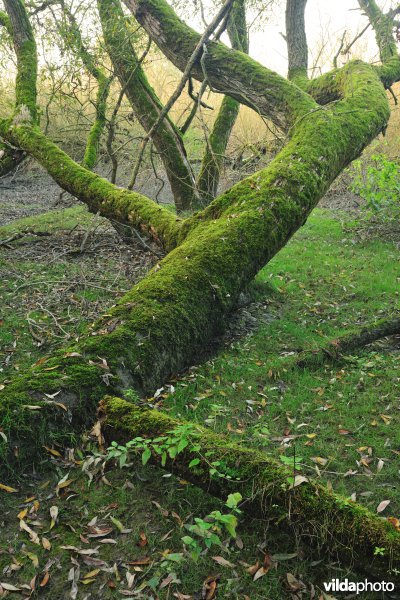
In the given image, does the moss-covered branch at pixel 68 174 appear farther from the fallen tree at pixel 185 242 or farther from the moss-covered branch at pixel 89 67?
the moss-covered branch at pixel 89 67

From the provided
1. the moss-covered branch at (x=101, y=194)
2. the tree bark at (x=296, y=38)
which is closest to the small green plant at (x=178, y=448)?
the moss-covered branch at (x=101, y=194)

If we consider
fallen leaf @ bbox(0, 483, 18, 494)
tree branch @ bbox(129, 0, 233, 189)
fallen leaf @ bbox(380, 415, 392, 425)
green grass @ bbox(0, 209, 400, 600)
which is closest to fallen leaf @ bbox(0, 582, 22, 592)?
green grass @ bbox(0, 209, 400, 600)

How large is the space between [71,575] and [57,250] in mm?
6580

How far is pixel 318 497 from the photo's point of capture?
2.69m

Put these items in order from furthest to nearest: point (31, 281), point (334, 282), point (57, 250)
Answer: point (57, 250) < point (334, 282) < point (31, 281)

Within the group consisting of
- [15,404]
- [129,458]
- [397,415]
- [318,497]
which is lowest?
[397,415]

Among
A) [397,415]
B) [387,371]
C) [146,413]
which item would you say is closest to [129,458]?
[146,413]

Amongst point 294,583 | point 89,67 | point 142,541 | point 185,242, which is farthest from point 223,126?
point 294,583

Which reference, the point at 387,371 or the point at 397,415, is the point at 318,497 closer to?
the point at 397,415

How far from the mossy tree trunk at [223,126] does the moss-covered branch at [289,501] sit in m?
7.56

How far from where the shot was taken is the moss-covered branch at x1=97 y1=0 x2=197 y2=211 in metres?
8.41

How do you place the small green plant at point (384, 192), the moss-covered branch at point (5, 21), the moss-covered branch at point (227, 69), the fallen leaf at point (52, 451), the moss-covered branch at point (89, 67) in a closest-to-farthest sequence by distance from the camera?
1. the fallen leaf at point (52, 451)
2. the moss-covered branch at point (227, 69)
3. the moss-covered branch at point (89, 67)
4. the moss-covered branch at point (5, 21)
5. the small green plant at point (384, 192)

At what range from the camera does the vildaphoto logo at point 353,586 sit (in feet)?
8.22

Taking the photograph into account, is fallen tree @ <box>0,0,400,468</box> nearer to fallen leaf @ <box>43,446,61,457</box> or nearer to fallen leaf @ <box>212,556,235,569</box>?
fallen leaf @ <box>43,446,61,457</box>
